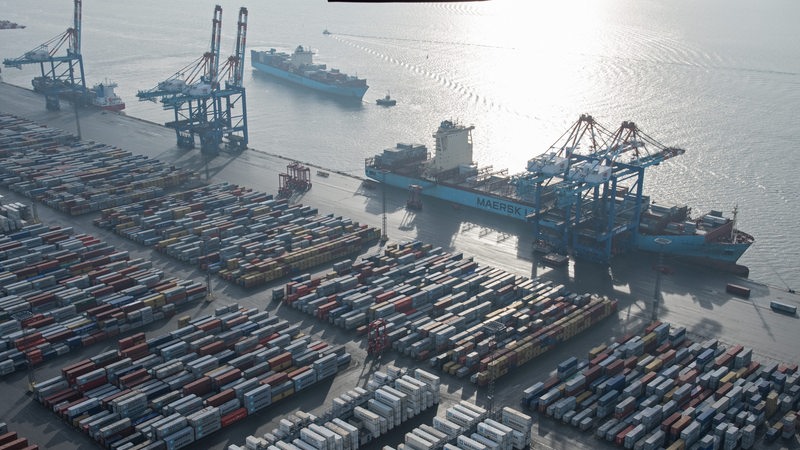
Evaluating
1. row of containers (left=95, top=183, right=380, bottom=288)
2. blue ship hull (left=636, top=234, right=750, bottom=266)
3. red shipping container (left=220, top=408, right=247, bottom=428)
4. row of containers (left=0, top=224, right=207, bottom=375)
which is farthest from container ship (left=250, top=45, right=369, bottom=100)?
red shipping container (left=220, top=408, right=247, bottom=428)

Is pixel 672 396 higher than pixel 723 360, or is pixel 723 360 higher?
pixel 723 360

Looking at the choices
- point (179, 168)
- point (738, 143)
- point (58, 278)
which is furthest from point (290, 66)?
point (58, 278)

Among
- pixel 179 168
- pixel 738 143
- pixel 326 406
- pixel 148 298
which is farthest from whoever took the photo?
pixel 738 143

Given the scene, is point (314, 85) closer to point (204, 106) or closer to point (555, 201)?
point (204, 106)

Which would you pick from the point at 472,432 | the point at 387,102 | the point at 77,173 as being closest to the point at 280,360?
the point at 472,432

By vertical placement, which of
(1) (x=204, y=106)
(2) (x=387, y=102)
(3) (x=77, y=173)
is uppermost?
(1) (x=204, y=106)

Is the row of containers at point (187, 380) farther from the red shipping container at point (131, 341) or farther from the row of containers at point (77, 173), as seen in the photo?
the row of containers at point (77, 173)

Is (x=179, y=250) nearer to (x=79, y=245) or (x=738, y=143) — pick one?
(x=79, y=245)
